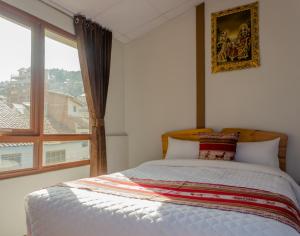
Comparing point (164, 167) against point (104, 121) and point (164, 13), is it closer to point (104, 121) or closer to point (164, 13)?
point (104, 121)

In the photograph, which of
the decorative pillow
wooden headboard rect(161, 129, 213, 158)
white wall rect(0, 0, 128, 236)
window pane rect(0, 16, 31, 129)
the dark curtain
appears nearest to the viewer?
white wall rect(0, 0, 128, 236)

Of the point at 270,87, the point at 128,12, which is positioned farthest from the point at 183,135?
the point at 128,12

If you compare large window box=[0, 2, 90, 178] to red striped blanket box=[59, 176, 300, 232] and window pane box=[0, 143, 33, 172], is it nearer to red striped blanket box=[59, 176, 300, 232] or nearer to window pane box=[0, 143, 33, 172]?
window pane box=[0, 143, 33, 172]

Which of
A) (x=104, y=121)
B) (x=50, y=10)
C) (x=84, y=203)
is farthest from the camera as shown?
(x=104, y=121)

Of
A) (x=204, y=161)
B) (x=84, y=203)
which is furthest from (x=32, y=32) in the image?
(x=204, y=161)

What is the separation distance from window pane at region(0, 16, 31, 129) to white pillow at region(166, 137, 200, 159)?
1583 millimetres

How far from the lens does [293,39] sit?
2.77 m

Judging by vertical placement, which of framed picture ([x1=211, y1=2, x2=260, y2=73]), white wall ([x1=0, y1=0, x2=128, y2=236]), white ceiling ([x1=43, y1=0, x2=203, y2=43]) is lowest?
white wall ([x1=0, y1=0, x2=128, y2=236])

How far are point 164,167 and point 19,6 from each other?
207cm

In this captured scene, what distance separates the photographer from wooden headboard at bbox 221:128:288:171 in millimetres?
2693

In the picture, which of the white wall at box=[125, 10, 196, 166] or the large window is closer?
the large window

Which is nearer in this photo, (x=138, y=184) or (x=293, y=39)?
(x=138, y=184)

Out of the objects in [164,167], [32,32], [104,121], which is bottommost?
[164,167]

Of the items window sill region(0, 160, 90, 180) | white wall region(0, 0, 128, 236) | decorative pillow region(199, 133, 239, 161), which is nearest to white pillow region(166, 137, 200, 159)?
decorative pillow region(199, 133, 239, 161)
